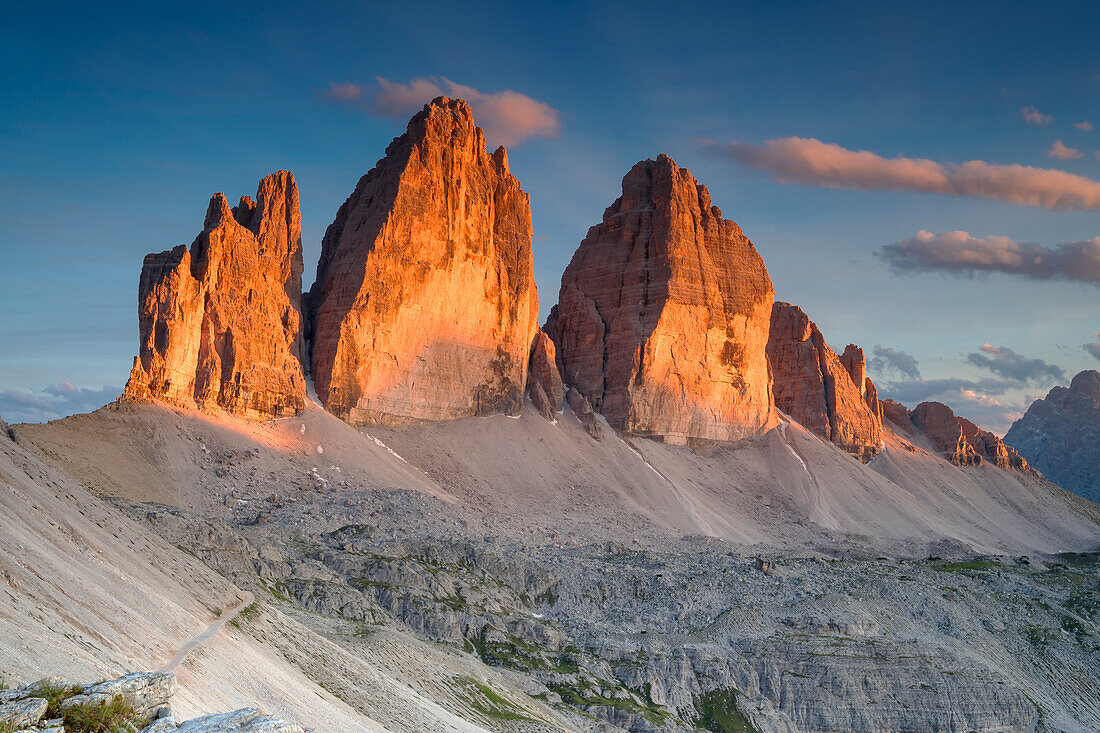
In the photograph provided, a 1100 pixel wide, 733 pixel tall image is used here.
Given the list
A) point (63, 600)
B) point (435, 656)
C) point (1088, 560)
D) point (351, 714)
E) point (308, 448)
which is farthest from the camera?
Answer: point (1088, 560)

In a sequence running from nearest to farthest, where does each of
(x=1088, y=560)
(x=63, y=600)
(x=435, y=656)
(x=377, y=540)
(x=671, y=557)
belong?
(x=63, y=600)
(x=435, y=656)
(x=377, y=540)
(x=671, y=557)
(x=1088, y=560)

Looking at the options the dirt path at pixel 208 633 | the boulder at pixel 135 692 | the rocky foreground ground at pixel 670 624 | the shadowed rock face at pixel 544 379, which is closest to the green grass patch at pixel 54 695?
the boulder at pixel 135 692

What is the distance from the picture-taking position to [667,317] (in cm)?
16388

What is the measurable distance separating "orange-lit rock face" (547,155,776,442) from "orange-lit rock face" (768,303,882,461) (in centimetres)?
1603

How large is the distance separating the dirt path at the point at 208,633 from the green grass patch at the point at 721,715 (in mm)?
33267

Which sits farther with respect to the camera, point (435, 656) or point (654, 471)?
point (654, 471)

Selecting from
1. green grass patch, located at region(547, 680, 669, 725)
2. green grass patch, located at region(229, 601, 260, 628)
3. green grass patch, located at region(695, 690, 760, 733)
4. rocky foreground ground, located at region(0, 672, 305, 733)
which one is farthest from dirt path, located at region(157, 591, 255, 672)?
green grass patch, located at region(695, 690, 760, 733)

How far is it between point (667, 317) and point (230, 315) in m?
68.1

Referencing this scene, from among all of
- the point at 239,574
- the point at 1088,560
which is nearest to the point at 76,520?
the point at 239,574

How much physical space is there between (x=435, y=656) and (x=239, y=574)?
38.7ft

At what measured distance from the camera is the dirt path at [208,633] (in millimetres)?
36287

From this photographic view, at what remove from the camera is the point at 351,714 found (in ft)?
142

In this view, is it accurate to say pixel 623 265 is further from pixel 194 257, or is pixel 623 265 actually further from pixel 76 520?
pixel 76 520

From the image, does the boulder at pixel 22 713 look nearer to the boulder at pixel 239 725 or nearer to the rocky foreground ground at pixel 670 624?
the boulder at pixel 239 725
